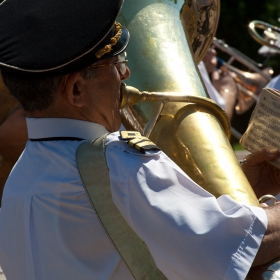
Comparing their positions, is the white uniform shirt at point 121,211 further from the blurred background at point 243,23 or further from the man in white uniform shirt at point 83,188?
the blurred background at point 243,23

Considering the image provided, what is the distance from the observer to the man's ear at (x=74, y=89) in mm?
1760

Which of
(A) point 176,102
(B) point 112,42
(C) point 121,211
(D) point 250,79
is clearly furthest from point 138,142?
(D) point 250,79

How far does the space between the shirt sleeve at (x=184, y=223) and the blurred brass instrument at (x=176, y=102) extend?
288mm

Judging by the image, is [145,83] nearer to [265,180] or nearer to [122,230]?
[265,180]

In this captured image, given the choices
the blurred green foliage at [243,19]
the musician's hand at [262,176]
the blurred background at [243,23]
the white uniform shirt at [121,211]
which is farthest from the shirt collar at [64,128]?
the blurred green foliage at [243,19]

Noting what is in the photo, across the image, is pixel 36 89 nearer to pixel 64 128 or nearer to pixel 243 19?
pixel 64 128

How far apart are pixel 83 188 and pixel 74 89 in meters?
0.27

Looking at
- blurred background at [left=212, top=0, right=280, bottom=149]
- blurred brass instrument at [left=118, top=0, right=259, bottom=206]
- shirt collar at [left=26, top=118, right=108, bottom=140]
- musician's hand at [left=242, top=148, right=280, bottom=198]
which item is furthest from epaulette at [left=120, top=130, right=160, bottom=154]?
blurred background at [left=212, top=0, right=280, bottom=149]

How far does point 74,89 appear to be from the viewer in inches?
70.0

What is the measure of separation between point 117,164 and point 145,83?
0.85 meters

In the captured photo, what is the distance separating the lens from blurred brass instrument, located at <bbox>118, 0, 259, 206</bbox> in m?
2.03

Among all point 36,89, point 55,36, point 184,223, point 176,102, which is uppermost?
point 55,36

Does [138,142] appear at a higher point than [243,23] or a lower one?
higher

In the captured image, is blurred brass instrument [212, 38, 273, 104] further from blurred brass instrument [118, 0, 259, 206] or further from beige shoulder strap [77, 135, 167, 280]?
beige shoulder strap [77, 135, 167, 280]
